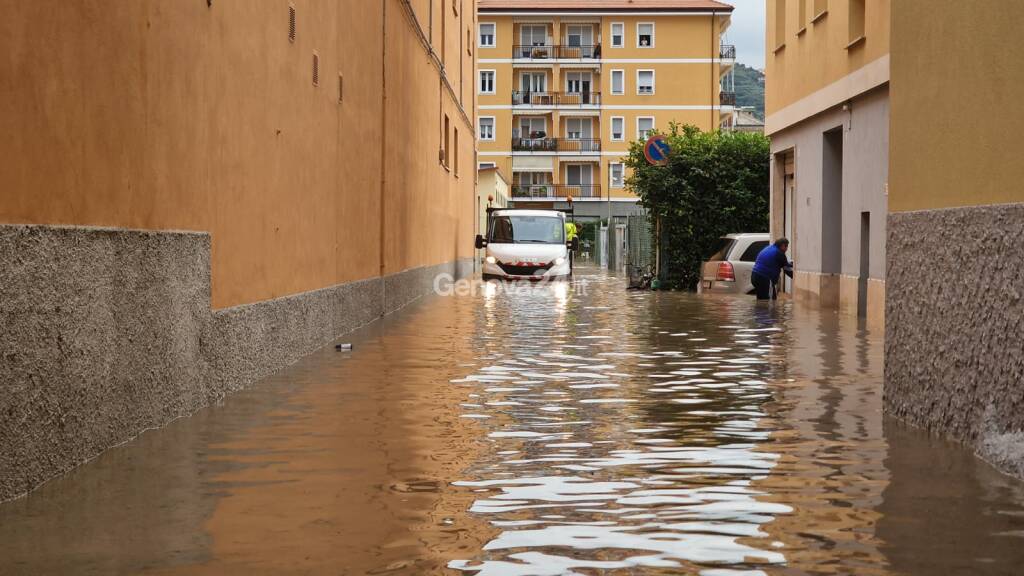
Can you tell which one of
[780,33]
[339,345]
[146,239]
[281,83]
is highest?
[780,33]

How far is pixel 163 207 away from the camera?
929 cm

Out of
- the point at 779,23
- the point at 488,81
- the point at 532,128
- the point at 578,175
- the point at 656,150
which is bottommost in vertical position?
the point at 656,150

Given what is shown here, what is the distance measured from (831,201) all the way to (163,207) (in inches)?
738

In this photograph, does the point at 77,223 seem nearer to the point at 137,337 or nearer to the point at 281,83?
the point at 137,337

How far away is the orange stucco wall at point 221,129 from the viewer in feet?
22.9

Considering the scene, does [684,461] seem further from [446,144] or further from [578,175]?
[578,175]

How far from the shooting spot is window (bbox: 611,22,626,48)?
91.1 m

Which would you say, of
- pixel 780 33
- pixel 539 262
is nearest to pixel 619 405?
pixel 780 33

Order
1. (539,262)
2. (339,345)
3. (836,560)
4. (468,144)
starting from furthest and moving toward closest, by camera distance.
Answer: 1. (468,144)
2. (539,262)
3. (339,345)
4. (836,560)

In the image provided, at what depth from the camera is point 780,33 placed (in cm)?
3012

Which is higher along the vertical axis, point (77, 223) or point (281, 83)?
point (281, 83)

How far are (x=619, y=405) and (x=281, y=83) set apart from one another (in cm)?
481

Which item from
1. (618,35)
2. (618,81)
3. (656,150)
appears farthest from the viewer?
(618,81)

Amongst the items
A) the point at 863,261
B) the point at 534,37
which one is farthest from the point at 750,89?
the point at 863,261
